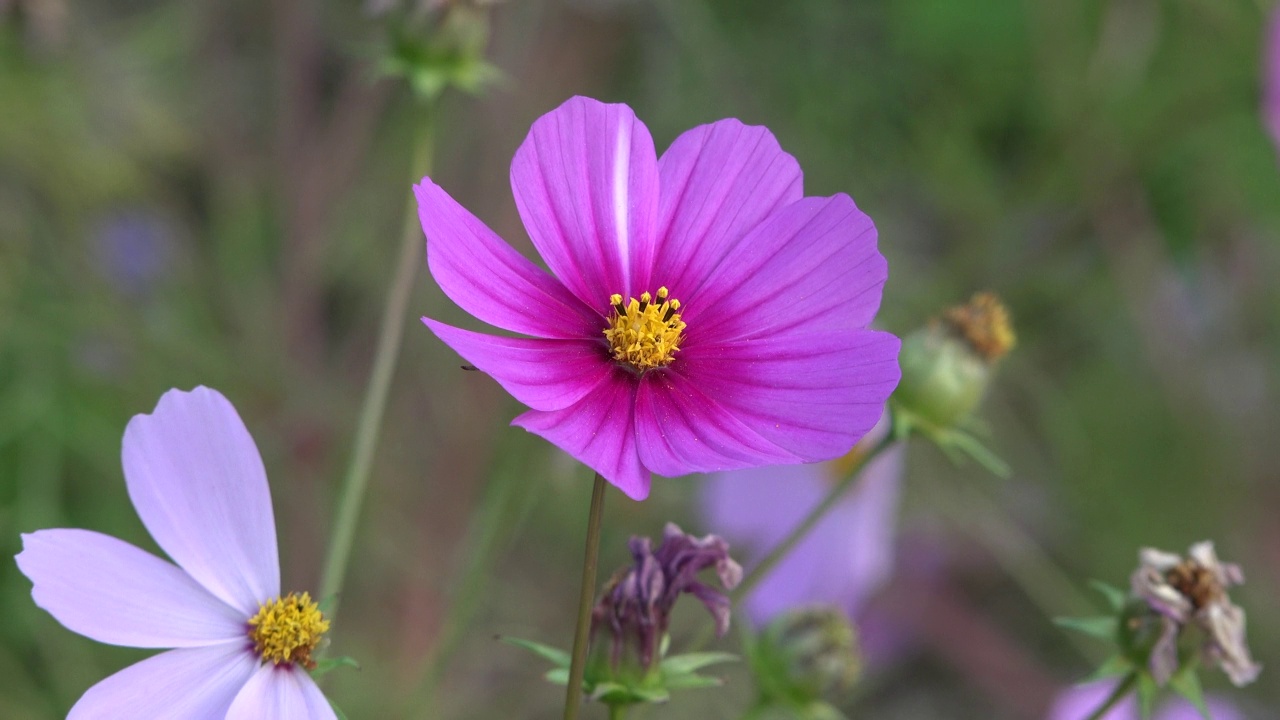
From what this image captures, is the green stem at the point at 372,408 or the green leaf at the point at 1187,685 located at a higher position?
the green stem at the point at 372,408

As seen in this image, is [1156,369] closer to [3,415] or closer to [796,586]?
[796,586]

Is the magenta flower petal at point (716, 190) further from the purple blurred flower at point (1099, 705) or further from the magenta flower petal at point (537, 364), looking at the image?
the purple blurred flower at point (1099, 705)

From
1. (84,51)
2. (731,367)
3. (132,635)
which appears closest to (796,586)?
(731,367)

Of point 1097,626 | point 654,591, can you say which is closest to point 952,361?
point 1097,626

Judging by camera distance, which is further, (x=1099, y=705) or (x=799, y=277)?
(x=1099, y=705)

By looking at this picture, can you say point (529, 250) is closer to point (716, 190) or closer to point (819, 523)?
point (819, 523)

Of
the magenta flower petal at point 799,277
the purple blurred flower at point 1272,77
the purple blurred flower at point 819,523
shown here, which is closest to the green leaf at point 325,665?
the magenta flower petal at point 799,277

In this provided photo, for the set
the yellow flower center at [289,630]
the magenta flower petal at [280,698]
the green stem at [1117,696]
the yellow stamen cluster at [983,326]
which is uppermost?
the yellow stamen cluster at [983,326]
